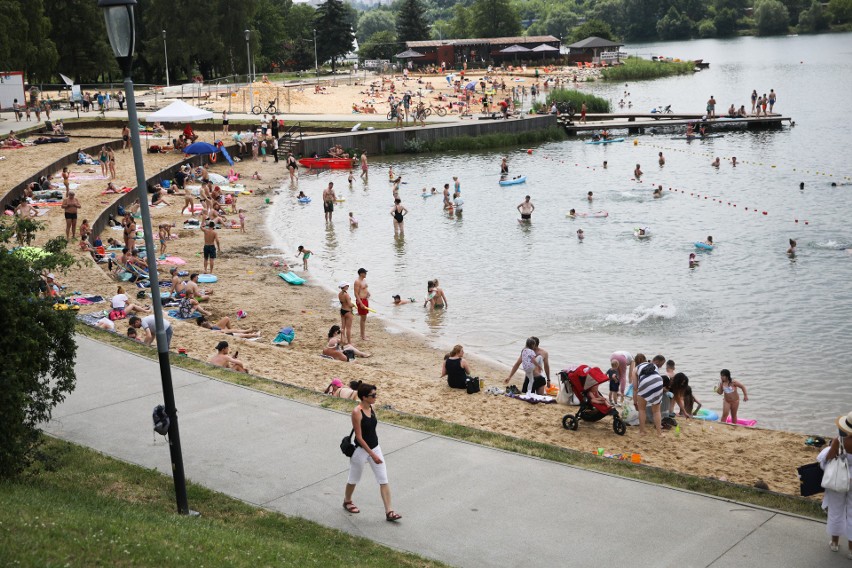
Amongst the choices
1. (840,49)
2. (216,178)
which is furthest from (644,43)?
(216,178)

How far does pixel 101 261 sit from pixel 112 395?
11.9m

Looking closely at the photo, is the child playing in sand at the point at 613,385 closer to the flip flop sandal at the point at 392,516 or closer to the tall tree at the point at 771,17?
the flip flop sandal at the point at 392,516

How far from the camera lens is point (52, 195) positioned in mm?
31562

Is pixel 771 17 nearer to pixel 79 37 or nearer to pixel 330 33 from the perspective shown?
pixel 330 33

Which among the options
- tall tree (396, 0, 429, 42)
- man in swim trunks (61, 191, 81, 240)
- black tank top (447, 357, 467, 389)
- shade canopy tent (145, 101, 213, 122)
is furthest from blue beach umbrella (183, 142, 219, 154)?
tall tree (396, 0, 429, 42)

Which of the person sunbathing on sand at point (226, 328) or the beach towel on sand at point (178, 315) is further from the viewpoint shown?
the beach towel on sand at point (178, 315)

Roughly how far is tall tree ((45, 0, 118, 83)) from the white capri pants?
6799 centimetres

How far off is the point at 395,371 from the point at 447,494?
7.48 metres

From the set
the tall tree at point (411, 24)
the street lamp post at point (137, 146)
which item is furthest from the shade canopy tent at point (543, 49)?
the street lamp post at point (137, 146)

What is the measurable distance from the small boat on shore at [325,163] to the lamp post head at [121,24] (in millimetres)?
38855

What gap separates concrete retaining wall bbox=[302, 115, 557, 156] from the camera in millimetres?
48531

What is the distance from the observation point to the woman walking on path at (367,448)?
875 cm

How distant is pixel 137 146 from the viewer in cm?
835

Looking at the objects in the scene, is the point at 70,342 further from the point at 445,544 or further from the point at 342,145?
the point at 342,145
